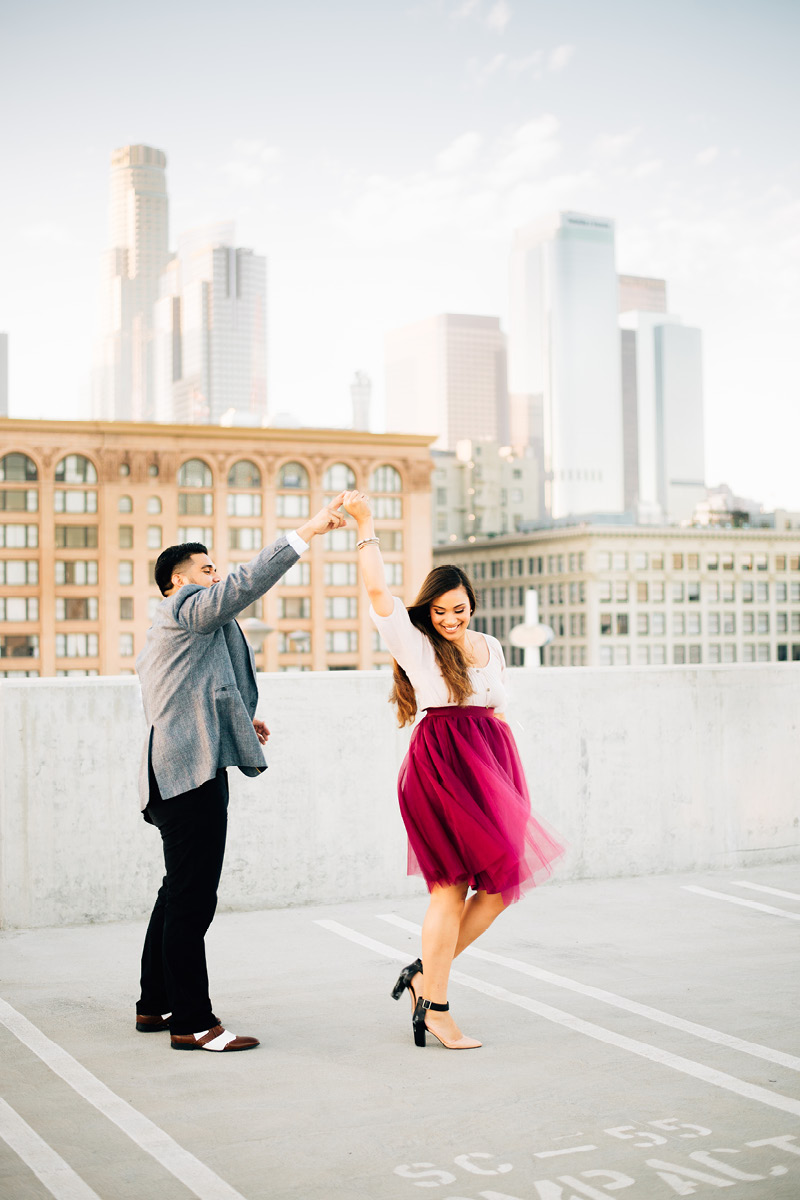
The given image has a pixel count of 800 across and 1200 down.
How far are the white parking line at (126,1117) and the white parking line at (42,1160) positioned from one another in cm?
22

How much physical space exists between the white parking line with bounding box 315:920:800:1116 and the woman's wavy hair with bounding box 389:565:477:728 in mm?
1204

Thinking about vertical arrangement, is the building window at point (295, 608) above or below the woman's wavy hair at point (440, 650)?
above

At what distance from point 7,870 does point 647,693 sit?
12.4 feet

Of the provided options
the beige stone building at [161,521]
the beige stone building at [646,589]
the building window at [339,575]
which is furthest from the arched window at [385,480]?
the beige stone building at [646,589]

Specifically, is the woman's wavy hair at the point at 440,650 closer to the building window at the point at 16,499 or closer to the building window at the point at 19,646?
the building window at the point at 16,499

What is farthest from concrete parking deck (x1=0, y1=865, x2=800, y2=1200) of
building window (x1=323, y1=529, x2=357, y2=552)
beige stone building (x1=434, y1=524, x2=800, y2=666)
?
beige stone building (x1=434, y1=524, x2=800, y2=666)

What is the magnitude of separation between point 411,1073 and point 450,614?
149 cm

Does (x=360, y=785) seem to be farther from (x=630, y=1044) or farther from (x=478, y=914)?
(x=630, y=1044)

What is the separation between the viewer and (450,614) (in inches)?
176

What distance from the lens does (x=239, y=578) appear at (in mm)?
4137

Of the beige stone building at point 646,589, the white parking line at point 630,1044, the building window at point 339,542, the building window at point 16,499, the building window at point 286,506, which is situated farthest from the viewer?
the beige stone building at point 646,589

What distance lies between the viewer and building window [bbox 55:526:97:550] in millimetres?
125250

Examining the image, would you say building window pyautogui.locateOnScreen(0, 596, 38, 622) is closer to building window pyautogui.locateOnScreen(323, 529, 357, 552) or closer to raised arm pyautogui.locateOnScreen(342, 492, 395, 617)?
building window pyautogui.locateOnScreen(323, 529, 357, 552)

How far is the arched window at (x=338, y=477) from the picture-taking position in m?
130
